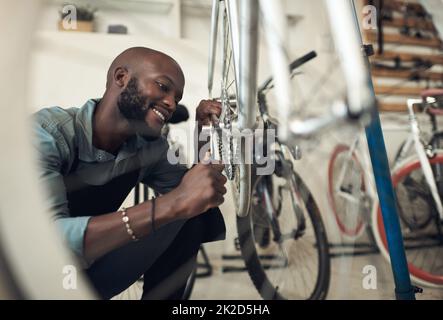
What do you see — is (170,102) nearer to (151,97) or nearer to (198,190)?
(151,97)

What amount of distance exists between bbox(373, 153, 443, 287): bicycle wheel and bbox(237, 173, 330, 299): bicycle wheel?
0.23m

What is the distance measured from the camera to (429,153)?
114 centimetres

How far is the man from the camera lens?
492 millimetres

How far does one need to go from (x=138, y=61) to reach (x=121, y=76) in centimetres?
4

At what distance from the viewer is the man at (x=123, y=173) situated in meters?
0.49

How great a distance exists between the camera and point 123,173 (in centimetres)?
61

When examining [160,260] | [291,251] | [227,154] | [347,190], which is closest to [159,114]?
[227,154]

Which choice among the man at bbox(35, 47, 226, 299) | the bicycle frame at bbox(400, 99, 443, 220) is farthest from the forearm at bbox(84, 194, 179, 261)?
the bicycle frame at bbox(400, 99, 443, 220)

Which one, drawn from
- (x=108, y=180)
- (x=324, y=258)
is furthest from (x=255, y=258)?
(x=108, y=180)

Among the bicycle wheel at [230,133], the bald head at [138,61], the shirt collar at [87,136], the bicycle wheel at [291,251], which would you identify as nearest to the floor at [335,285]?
the bicycle wheel at [291,251]

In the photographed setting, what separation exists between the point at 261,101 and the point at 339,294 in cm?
53

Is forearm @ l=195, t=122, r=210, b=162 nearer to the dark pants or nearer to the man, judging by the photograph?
the man

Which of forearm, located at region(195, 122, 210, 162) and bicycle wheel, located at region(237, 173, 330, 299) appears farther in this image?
bicycle wheel, located at region(237, 173, 330, 299)

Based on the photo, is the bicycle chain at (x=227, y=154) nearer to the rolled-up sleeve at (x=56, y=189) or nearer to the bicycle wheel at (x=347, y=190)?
the rolled-up sleeve at (x=56, y=189)
